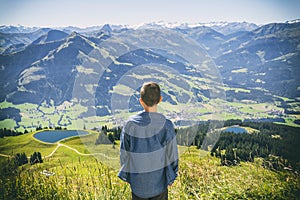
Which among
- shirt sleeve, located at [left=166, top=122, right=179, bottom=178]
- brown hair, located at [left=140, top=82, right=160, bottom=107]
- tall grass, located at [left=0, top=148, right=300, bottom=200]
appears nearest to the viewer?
brown hair, located at [left=140, top=82, right=160, bottom=107]

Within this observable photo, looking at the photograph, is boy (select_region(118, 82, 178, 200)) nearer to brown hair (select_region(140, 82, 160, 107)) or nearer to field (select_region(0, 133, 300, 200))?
brown hair (select_region(140, 82, 160, 107))

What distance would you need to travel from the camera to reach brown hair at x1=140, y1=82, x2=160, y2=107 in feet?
14.1

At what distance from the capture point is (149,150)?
4.41 m

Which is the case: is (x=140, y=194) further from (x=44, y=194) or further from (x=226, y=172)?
(x=226, y=172)

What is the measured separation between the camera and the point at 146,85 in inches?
170

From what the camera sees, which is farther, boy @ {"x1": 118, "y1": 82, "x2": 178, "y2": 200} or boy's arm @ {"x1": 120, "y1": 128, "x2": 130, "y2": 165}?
boy's arm @ {"x1": 120, "y1": 128, "x2": 130, "y2": 165}

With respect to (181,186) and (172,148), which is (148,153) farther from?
(181,186)

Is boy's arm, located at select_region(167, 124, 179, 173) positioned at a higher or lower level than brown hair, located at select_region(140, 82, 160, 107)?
lower

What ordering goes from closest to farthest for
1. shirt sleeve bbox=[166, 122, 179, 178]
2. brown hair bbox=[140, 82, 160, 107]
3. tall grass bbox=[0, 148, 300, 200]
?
brown hair bbox=[140, 82, 160, 107] → shirt sleeve bbox=[166, 122, 179, 178] → tall grass bbox=[0, 148, 300, 200]

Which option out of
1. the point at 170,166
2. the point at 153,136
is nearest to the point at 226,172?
the point at 170,166

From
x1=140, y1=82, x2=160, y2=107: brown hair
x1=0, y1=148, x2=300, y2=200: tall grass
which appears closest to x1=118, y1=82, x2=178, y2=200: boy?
x1=140, y1=82, x2=160, y2=107: brown hair

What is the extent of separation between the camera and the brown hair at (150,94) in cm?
430

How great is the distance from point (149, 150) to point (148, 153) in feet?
0.18

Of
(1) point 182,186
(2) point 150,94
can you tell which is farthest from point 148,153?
(1) point 182,186
